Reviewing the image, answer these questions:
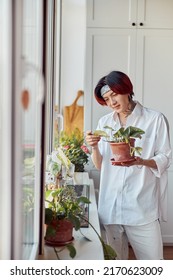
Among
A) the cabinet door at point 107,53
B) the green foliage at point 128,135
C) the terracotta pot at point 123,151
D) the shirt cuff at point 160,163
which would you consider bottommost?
the shirt cuff at point 160,163

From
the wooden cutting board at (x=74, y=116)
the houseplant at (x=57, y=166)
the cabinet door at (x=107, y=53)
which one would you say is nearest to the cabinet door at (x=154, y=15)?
the cabinet door at (x=107, y=53)

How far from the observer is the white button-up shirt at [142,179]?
1734mm

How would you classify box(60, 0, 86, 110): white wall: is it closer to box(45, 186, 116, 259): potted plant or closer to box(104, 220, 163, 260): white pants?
box(104, 220, 163, 260): white pants

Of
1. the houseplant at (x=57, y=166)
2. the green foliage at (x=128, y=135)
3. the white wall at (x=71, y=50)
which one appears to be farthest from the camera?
the white wall at (x=71, y=50)

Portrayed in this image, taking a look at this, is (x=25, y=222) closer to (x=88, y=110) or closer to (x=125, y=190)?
(x=125, y=190)

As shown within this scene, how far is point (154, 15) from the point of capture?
112 inches

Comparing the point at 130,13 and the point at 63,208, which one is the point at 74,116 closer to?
the point at 130,13

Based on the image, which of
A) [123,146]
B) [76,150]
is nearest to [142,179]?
[123,146]

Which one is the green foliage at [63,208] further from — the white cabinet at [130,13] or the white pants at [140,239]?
the white cabinet at [130,13]

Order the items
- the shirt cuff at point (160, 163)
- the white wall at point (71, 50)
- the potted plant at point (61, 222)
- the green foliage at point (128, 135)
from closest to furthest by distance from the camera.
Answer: the potted plant at point (61, 222) < the green foliage at point (128, 135) < the shirt cuff at point (160, 163) < the white wall at point (71, 50)

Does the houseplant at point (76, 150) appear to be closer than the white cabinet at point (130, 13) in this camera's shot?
Yes

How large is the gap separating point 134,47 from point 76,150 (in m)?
0.88

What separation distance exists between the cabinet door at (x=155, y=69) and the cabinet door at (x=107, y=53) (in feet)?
0.20
